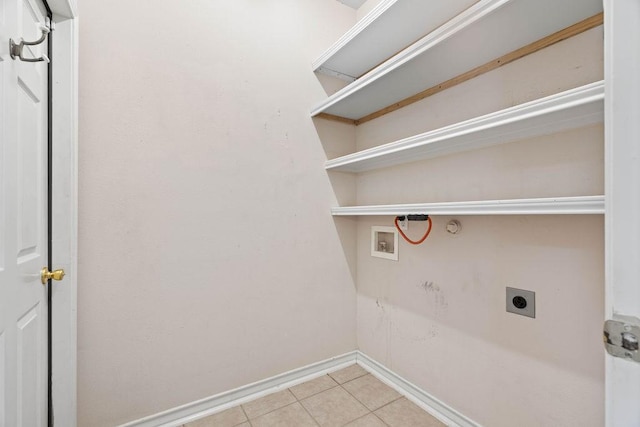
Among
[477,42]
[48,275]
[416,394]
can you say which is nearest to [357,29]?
[477,42]

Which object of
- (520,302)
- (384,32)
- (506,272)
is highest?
(384,32)

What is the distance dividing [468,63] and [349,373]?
77.9 inches

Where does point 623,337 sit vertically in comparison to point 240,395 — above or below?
above

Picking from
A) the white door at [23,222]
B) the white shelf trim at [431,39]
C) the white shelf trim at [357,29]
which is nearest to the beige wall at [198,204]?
the white shelf trim at [357,29]

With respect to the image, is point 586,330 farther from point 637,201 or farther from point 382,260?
point 382,260

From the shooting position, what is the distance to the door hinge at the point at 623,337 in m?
0.54

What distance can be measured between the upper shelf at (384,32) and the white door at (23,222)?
1369mm

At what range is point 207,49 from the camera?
161 centimetres

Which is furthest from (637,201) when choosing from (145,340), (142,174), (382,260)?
(145,340)

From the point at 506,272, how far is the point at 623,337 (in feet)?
2.64

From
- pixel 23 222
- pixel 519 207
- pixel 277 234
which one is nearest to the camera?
pixel 23 222

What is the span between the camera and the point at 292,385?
185 centimetres

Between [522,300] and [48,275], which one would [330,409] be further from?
[48,275]

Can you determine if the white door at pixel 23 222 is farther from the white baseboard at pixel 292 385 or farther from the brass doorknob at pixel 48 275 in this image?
the white baseboard at pixel 292 385
